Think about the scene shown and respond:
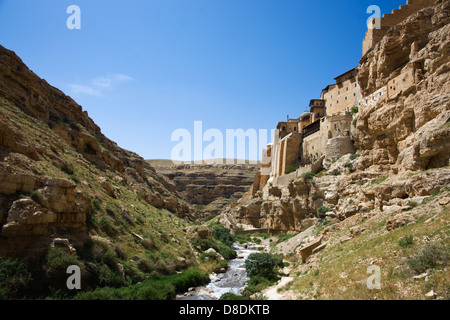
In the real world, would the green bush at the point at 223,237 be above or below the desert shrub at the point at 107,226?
below

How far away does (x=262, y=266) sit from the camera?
58.9ft

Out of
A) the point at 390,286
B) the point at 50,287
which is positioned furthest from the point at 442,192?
the point at 50,287

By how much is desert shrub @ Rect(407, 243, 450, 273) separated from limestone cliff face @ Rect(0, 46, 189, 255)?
1380 cm

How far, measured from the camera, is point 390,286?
314 inches

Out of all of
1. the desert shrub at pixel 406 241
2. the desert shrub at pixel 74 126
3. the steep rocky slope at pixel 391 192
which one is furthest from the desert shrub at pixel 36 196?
the desert shrub at pixel 74 126

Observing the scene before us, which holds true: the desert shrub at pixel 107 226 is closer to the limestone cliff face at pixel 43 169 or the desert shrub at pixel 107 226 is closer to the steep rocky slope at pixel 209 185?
the limestone cliff face at pixel 43 169

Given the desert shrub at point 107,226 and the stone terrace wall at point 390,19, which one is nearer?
the desert shrub at point 107,226

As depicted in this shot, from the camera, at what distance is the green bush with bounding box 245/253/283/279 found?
17469 mm

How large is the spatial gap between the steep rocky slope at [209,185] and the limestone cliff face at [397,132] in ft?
171

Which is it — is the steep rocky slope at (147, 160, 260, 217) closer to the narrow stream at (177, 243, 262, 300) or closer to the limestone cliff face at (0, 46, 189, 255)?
the limestone cliff face at (0, 46, 189, 255)

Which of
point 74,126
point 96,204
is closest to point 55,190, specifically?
point 96,204

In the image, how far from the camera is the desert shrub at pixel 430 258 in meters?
7.57

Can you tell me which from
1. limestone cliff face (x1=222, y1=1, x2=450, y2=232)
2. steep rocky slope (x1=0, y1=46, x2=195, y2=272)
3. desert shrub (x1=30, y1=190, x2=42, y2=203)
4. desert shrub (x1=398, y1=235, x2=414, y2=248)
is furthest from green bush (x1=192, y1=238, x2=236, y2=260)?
desert shrub (x1=398, y1=235, x2=414, y2=248)

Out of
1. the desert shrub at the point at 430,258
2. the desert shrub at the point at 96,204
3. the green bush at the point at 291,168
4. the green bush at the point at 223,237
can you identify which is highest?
the green bush at the point at 291,168
